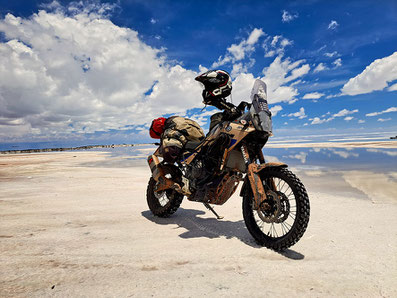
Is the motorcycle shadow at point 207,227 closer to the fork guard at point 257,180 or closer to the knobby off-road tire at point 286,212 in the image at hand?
the knobby off-road tire at point 286,212

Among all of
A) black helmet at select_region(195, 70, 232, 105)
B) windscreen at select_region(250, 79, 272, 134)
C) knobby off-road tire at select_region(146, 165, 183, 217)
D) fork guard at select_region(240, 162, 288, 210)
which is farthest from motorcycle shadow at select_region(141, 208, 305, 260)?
black helmet at select_region(195, 70, 232, 105)

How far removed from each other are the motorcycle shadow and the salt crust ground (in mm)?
18

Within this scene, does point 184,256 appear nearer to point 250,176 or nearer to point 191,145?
point 250,176

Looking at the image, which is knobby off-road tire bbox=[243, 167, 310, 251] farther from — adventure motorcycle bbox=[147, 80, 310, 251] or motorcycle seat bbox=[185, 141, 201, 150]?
motorcycle seat bbox=[185, 141, 201, 150]

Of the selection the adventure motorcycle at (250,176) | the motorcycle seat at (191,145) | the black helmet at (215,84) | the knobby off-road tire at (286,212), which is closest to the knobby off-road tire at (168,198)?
the adventure motorcycle at (250,176)

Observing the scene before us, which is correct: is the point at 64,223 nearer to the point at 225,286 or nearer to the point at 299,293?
the point at 225,286

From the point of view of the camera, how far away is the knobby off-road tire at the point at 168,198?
15.3 ft

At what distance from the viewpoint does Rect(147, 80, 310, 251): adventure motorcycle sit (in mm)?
2990

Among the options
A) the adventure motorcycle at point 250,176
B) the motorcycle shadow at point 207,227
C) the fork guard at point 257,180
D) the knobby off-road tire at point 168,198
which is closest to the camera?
the adventure motorcycle at point 250,176

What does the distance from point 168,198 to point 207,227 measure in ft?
3.87

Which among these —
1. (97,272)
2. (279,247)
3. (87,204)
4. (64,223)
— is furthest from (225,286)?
(87,204)

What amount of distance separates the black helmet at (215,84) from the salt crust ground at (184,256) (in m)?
2.37

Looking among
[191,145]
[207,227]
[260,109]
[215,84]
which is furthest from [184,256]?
[215,84]

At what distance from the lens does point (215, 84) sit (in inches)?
163
